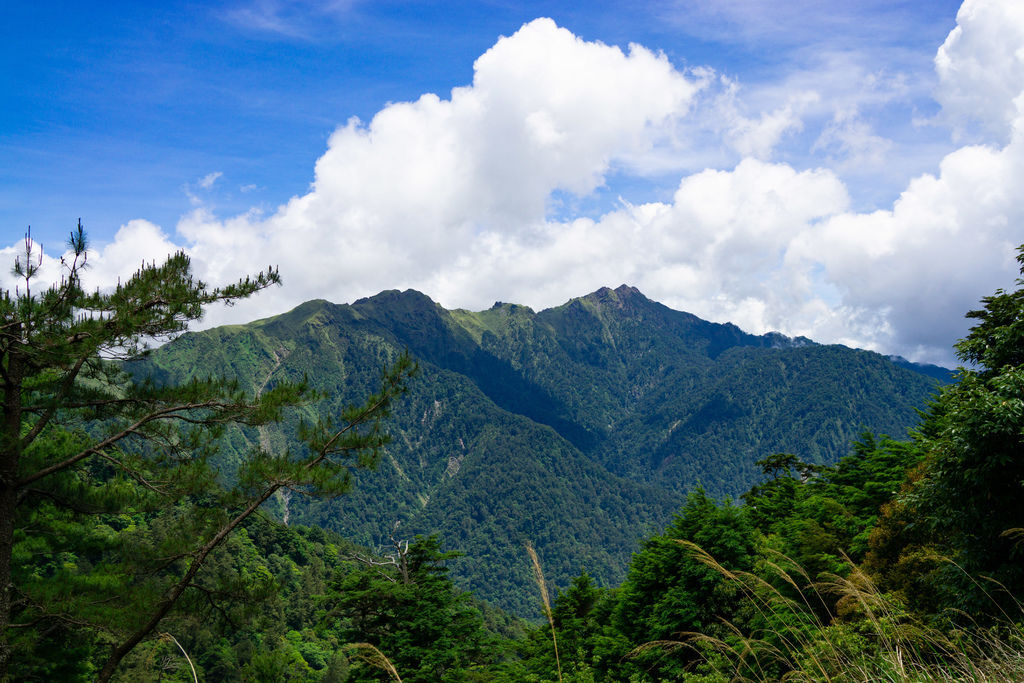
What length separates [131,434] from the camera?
10648 mm

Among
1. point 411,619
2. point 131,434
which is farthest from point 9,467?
point 411,619

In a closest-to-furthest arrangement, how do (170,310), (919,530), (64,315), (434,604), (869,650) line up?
(869,650), (64,315), (170,310), (919,530), (434,604)

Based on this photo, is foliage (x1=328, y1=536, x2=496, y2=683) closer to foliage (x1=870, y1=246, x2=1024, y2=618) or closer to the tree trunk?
the tree trunk

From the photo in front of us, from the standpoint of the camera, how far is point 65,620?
9406 millimetres

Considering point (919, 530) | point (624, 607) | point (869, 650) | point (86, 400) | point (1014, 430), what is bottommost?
point (624, 607)

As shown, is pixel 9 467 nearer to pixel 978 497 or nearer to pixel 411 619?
pixel 411 619

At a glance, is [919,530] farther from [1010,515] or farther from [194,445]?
[194,445]

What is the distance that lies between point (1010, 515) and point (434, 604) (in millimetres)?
16204

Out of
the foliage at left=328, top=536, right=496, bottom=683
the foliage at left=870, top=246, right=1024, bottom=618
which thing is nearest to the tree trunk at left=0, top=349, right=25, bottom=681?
the foliage at left=328, top=536, right=496, bottom=683

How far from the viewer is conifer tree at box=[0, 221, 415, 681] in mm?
9109

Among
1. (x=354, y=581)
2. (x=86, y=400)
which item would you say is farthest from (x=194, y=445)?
(x=354, y=581)

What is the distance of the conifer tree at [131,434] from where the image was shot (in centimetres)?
911

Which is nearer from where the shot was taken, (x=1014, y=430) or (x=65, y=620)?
(x=65, y=620)

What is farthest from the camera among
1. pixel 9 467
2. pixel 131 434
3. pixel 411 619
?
pixel 411 619
